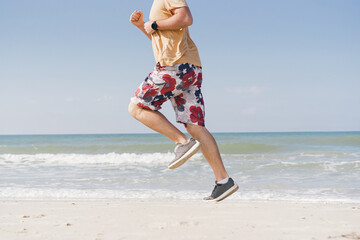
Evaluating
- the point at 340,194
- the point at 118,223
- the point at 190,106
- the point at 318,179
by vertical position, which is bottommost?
the point at 318,179

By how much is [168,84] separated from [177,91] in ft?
0.36

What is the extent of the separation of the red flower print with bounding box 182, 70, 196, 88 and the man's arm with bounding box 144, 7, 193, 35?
0.34 m

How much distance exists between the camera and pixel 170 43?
297 centimetres

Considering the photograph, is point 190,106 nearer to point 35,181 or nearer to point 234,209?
point 234,209

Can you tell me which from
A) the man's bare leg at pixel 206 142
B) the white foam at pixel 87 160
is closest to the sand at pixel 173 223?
the man's bare leg at pixel 206 142

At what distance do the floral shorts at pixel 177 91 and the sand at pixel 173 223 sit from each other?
30.7 inches

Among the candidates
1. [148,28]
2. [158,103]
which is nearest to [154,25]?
[148,28]

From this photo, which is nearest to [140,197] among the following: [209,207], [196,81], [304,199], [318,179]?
[209,207]

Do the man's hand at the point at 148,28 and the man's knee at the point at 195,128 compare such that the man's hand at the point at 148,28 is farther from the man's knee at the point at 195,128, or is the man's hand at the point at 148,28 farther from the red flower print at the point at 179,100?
the man's knee at the point at 195,128

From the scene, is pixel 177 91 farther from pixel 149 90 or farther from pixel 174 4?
pixel 174 4

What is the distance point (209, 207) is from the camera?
3607mm

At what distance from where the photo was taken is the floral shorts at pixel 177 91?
2.89m

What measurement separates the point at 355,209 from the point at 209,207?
4.52 ft

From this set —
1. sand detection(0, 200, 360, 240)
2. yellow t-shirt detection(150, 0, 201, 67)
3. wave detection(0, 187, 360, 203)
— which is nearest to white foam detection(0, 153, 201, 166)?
wave detection(0, 187, 360, 203)
